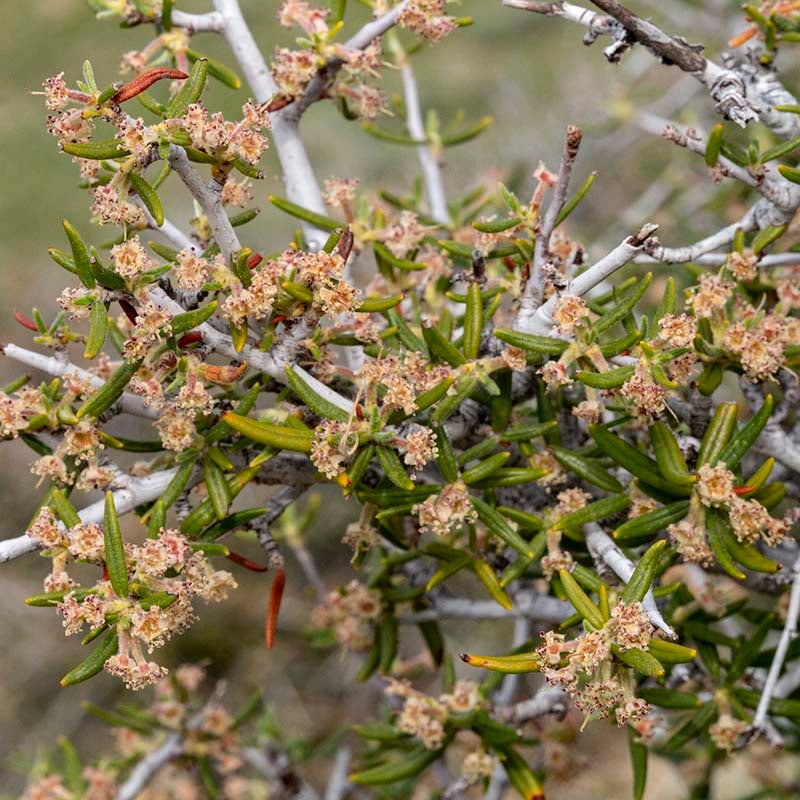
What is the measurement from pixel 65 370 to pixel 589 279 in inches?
35.5

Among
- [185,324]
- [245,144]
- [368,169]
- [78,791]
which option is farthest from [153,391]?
[368,169]

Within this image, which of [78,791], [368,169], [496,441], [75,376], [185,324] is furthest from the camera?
[368,169]

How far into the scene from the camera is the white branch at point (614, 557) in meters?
1.37

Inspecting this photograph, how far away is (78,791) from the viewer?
2406 millimetres

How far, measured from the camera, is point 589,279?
4.94 ft

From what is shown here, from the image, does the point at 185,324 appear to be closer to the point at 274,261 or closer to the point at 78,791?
the point at 274,261

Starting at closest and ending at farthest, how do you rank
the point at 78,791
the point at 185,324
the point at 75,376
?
the point at 185,324
the point at 75,376
the point at 78,791

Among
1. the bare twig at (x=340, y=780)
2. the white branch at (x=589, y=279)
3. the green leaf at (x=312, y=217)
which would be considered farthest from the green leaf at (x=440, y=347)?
the bare twig at (x=340, y=780)

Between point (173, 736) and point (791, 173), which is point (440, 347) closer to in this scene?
point (791, 173)

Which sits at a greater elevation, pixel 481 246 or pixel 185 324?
pixel 185 324

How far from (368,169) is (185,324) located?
545 centimetres

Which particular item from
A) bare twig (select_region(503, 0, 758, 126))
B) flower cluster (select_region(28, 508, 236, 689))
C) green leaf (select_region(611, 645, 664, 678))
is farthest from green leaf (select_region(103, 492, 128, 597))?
bare twig (select_region(503, 0, 758, 126))

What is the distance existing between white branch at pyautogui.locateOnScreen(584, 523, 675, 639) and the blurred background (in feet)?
3.88

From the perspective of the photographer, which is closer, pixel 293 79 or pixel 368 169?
pixel 293 79
